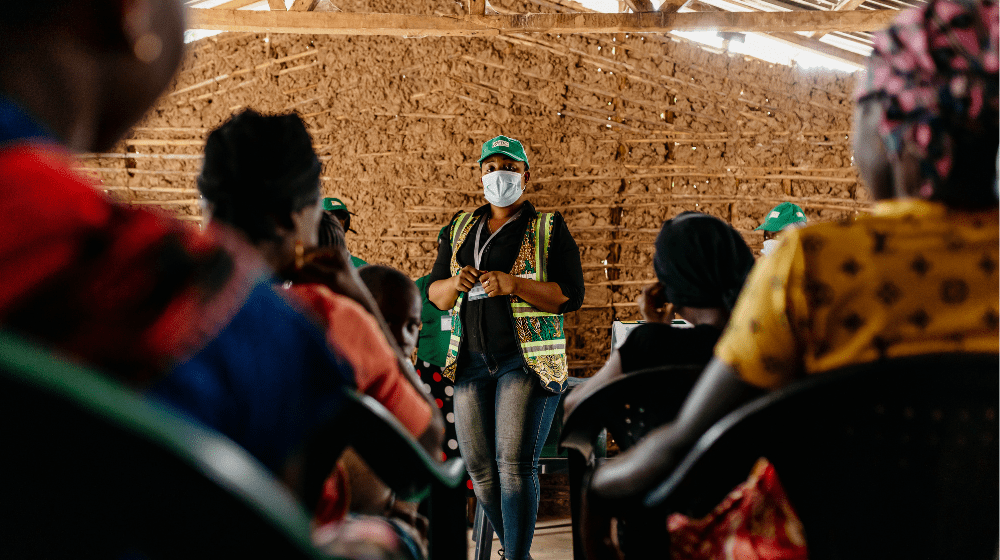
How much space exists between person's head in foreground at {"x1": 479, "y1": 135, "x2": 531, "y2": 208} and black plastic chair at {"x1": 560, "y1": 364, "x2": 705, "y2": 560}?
6.21ft

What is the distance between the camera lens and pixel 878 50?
3.28 feet

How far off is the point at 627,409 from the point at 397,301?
39.0 inches

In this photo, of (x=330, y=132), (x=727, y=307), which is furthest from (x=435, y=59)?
(x=727, y=307)

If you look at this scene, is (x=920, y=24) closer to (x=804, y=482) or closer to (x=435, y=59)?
(x=804, y=482)

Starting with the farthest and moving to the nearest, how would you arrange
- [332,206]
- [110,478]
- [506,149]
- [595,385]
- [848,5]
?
[848,5] → [332,206] → [506,149] → [595,385] → [110,478]

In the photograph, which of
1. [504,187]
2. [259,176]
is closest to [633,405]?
[259,176]

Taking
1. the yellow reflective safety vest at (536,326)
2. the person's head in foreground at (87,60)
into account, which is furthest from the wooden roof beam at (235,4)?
the person's head in foreground at (87,60)

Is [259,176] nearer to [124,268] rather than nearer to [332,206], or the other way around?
[124,268]

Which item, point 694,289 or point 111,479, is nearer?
point 111,479

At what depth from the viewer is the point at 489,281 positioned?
2789 millimetres

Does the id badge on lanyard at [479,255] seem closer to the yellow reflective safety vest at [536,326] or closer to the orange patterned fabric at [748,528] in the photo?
the yellow reflective safety vest at [536,326]

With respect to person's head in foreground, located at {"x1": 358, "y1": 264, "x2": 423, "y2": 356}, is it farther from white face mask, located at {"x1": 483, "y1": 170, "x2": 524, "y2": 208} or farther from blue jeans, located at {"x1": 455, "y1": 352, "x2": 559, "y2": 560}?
white face mask, located at {"x1": 483, "y1": 170, "x2": 524, "y2": 208}

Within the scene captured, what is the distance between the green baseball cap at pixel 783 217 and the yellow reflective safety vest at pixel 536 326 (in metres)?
2.59

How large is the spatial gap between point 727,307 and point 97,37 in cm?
132
